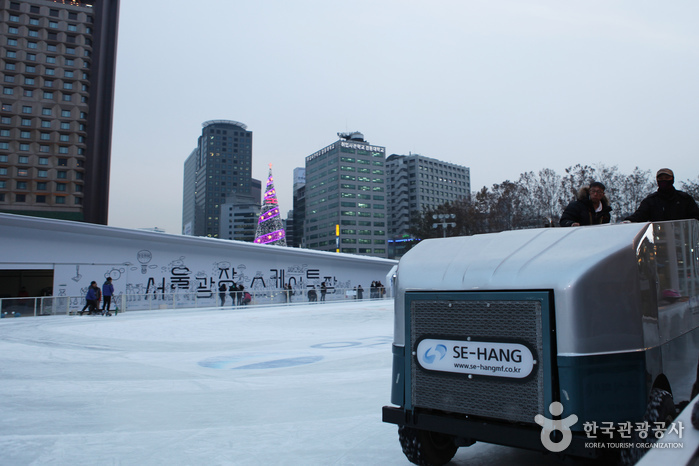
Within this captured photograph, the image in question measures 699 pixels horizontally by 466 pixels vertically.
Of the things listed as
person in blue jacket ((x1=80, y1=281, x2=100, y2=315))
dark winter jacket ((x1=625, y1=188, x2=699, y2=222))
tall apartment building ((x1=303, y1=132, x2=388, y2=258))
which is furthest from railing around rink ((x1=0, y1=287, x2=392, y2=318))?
tall apartment building ((x1=303, y1=132, x2=388, y2=258))

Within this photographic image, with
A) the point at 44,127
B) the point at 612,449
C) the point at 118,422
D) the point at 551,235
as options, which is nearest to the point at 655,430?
the point at 612,449

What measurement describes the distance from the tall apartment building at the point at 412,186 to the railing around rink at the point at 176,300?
12626 cm

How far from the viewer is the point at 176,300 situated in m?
22.7

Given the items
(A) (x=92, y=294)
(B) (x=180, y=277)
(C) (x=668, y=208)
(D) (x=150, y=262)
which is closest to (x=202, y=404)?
(C) (x=668, y=208)

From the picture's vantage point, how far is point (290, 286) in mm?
31234

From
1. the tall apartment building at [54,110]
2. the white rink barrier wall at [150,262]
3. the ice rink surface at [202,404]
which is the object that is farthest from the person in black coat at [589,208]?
the tall apartment building at [54,110]

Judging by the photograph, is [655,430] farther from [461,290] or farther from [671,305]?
[461,290]

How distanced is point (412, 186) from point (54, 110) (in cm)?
10945

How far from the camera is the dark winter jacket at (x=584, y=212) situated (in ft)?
13.3

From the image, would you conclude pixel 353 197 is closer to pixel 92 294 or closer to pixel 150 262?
pixel 150 262

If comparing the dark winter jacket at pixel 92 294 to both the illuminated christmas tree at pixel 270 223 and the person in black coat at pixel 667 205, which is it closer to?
the person in black coat at pixel 667 205

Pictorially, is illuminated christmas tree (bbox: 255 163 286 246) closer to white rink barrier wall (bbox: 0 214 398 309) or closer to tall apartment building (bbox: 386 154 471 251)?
white rink barrier wall (bbox: 0 214 398 309)

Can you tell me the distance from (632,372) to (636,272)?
518 mm

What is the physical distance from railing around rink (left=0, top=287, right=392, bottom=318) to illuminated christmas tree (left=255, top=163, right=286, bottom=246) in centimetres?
2243
